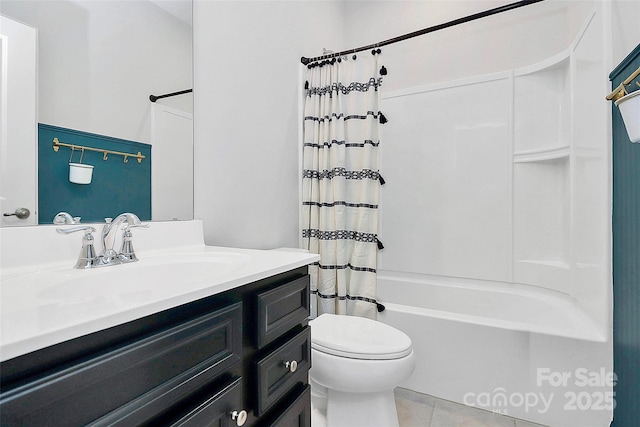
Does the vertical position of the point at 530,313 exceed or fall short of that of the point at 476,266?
it falls short

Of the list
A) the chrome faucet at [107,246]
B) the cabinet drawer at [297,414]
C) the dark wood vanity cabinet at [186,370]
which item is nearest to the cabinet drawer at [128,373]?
the dark wood vanity cabinet at [186,370]

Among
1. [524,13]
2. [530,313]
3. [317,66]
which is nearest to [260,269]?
[317,66]

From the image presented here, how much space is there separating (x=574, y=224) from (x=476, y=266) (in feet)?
2.13

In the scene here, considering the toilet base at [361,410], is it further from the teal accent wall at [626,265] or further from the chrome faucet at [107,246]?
the chrome faucet at [107,246]

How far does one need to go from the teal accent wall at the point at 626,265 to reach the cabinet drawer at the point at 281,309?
3.67ft

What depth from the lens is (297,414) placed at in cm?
95

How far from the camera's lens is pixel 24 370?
16.1 inches

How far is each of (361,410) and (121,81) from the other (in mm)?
1575

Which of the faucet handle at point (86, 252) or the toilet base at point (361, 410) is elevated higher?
the faucet handle at point (86, 252)

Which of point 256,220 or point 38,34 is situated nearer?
point 38,34

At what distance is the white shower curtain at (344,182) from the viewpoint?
1.81 meters

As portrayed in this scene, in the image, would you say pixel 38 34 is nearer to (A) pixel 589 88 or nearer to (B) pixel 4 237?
(B) pixel 4 237

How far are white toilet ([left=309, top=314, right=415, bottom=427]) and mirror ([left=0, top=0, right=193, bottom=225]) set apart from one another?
0.82 m

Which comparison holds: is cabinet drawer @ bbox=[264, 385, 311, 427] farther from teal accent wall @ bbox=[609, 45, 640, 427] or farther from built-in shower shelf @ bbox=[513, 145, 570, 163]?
built-in shower shelf @ bbox=[513, 145, 570, 163]
